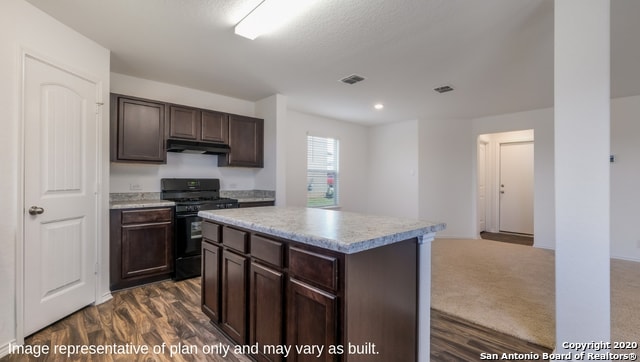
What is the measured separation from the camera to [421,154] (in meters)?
5.98

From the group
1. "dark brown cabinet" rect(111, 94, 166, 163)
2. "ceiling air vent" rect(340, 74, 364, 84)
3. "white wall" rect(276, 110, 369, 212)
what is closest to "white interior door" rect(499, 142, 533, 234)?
"white wall" rect(276, 110, 369, 212)

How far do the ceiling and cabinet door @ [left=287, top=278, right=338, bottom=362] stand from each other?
1974 mm

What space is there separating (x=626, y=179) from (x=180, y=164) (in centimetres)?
659

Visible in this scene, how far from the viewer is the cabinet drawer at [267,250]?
1.61 m

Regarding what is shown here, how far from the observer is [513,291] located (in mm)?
3064

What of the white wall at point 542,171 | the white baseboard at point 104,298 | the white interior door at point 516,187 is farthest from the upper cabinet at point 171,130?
the white interior door at point 516,187

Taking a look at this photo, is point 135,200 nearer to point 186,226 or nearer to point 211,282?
point 186,226

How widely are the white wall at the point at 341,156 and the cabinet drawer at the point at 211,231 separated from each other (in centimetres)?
293

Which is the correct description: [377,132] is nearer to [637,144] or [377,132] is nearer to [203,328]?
[637,144]

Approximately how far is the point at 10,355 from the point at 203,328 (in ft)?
4.02

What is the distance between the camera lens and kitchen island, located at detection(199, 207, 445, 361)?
1.31 m

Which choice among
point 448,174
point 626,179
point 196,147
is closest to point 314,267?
point 196,147

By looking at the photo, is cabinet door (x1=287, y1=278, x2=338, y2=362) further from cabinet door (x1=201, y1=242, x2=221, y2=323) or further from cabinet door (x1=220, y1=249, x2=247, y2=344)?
cabinet door (x1=201, y1=242, x2=221, y2=323)

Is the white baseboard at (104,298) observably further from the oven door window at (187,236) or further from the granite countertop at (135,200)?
the granite countertop at (135,200)
